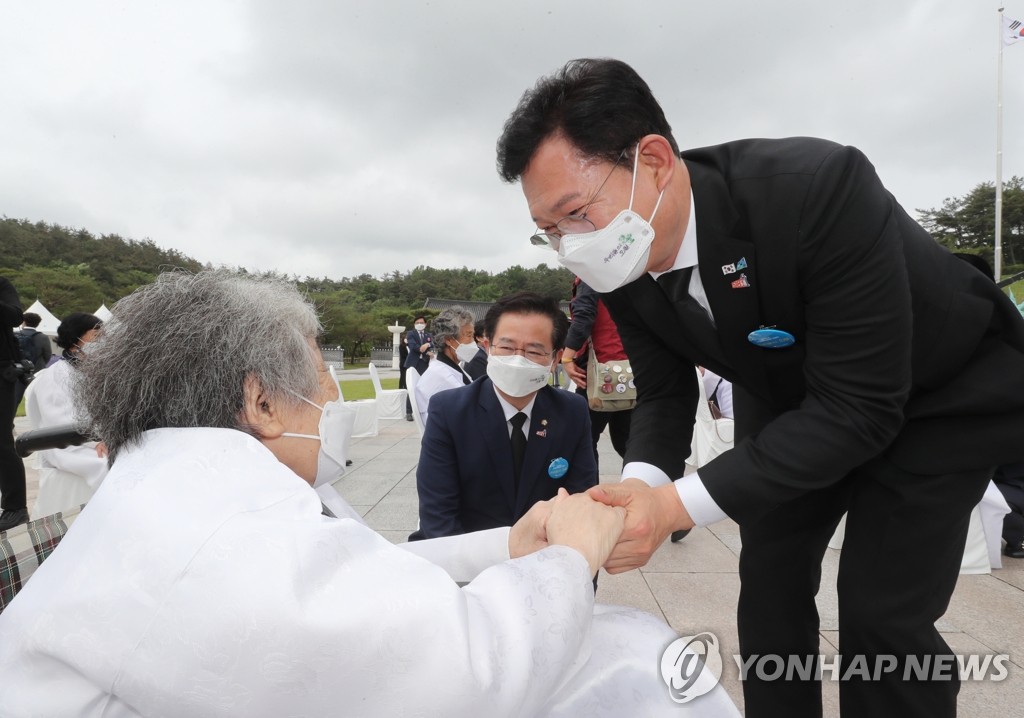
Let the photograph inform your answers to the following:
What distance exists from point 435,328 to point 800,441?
195 inches

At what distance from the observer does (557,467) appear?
263cm

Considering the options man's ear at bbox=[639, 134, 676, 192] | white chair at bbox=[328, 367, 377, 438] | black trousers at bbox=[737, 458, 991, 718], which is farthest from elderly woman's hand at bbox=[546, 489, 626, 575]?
white chair at bbox=[328, 367, 377, 438]

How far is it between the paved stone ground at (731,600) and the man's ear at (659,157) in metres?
1.56

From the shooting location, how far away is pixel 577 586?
111cm

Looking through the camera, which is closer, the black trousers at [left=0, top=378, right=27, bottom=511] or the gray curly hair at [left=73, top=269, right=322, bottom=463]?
the gray curly hair at [left=73, top=269, right=322, bottom=463]

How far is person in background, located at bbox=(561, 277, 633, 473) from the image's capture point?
429 centimetres

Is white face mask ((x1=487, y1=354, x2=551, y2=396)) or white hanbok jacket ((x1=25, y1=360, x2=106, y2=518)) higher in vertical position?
white face mask ((x1=487, y1=354, x2=551, y2=396))

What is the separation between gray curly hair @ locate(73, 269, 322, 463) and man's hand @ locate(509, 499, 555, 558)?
0.69 m

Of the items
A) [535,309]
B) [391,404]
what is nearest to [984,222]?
[391,404]

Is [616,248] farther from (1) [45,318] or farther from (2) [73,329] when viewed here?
(1) [45,318]

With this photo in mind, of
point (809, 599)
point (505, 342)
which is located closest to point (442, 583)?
point (809, 599)

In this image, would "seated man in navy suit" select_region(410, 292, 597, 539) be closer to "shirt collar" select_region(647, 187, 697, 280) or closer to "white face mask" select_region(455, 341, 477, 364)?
"shirt collar" select_region(647, 187, 697, 280)

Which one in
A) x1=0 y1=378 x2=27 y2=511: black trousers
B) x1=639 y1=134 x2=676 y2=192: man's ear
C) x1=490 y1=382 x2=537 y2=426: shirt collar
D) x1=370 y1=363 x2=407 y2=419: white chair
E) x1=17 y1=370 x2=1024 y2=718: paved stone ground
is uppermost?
x1=639 y1=134 x2=676 y2=192: man's ear

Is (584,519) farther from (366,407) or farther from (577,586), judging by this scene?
(366,407)
